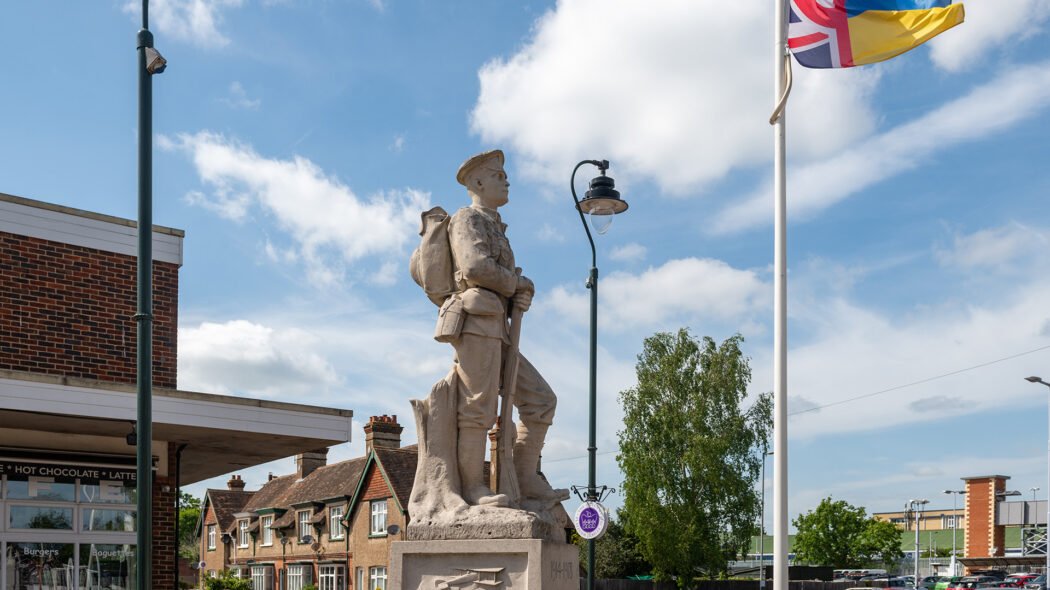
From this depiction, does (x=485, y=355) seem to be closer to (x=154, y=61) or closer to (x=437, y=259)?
(x=437, y=259)

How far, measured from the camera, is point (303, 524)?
158 feet

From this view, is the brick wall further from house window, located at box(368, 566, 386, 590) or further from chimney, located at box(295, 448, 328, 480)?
chimney, located at box(295, 448, 328, 480)

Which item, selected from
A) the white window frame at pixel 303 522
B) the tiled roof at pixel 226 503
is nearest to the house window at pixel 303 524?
the white window frame at pixel 303 522

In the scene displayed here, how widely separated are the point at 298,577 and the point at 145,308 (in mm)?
40347

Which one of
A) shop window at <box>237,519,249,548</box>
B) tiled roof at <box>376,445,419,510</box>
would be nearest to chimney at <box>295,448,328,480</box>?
shop window at <box>237,519,249,548</box>

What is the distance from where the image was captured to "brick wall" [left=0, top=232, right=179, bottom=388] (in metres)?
16.3

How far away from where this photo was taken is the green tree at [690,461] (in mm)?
41000

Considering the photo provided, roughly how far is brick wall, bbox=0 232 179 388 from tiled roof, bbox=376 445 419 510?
23109 mm

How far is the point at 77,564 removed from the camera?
16672 millimetres

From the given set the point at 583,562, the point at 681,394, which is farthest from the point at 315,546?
the point at 681,394

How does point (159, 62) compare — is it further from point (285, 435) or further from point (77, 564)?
point (77, 564)

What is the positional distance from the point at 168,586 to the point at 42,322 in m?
4.53

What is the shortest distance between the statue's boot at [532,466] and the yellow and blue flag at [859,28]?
14.9 ft

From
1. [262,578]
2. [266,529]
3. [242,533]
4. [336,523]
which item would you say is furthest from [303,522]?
[242,533]
